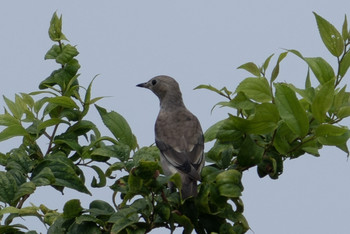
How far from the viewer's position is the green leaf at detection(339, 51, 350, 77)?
5.15 metres

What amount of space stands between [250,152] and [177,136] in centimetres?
242

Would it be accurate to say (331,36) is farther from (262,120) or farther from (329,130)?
(262,120)

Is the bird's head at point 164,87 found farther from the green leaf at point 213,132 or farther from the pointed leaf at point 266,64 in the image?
the pointed leaf at point 266,64

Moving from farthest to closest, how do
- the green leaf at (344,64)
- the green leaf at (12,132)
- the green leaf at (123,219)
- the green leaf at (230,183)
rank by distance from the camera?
the green leaf at (12,132) → the green leaf at (344,64) → the green leaf at (230,183) → the green leaf at (123,219)

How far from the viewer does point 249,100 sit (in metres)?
5.14

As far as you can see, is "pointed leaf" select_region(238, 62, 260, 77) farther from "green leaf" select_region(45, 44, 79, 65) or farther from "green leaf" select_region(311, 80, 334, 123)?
"green leaf" select_region(45, 44, 79, 65)

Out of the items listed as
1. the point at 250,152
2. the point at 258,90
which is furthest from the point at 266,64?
the point at 250,152

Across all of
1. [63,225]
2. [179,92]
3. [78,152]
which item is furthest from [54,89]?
[179,92]

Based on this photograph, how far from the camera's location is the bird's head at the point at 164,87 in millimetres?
8641

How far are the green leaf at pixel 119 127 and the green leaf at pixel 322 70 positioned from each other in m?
1.55

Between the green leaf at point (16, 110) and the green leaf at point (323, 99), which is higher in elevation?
the green leaf at point (16, 110)

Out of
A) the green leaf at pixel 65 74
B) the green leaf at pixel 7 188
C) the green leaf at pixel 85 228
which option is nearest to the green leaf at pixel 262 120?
the green leaf at pixel 85 228

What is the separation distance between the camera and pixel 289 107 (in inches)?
186

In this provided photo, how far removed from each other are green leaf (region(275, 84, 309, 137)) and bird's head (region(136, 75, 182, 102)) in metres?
3.91
